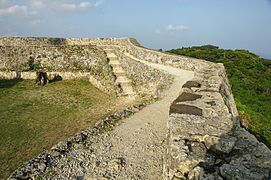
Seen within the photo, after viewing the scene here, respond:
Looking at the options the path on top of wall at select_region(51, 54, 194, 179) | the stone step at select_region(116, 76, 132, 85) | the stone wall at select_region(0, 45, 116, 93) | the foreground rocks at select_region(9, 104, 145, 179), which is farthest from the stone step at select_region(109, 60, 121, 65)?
the foreground rocks at select_region(9, 104, 145, 179)

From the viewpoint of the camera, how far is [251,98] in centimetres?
1694

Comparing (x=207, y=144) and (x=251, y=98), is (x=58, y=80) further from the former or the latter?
(x=207, y=144)

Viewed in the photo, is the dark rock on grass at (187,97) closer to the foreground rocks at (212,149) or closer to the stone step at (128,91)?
the foreground rocks at (212,149)

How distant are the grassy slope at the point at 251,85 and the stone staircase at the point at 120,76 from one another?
534 cm

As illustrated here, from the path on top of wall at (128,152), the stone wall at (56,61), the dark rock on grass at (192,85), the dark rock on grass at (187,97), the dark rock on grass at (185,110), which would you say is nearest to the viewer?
the path on top of wall at (128,152)

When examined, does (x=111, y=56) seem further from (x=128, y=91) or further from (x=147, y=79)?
(x=147, y=79)

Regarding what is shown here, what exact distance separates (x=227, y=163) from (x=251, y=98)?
13.6m

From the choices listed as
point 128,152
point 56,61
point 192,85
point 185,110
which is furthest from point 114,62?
point 185,110

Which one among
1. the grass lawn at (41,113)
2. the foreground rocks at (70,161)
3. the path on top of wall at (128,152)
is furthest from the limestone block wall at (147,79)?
the foreground rocks at (70,161)

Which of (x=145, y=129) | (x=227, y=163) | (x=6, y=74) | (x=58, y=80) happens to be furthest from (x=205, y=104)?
(x=6, y=74)

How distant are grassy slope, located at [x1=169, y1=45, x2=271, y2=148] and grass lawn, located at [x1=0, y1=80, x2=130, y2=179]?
20.2 ft

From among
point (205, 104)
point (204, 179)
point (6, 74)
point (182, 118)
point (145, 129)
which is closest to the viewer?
point (204, 179)

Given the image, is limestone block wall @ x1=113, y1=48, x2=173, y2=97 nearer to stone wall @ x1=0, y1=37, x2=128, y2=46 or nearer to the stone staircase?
the stone staircase

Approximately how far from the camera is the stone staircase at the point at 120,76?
15.0 metres
